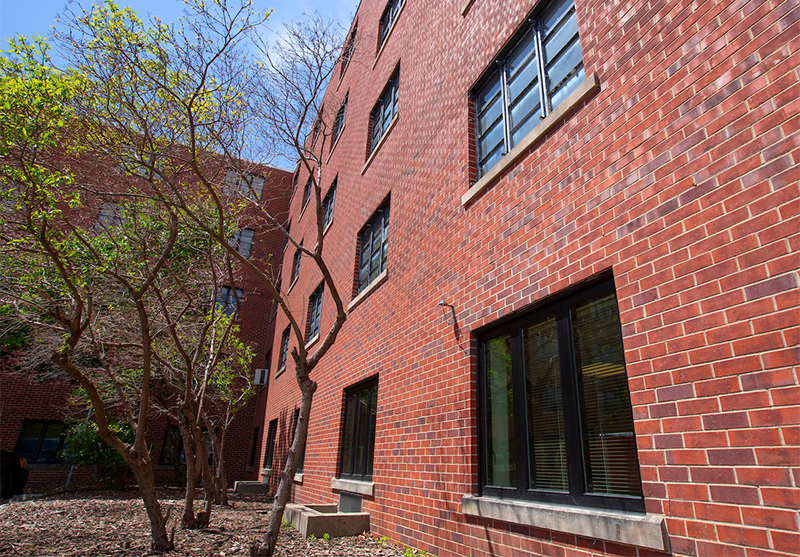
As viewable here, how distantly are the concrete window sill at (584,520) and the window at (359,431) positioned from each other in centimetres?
384

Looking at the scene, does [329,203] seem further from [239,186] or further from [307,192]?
[239,186]

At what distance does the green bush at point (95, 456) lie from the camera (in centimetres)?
→ 1605

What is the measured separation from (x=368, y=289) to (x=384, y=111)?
15.4ft

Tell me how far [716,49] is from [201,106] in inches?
268

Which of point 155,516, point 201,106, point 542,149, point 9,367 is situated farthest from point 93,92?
point 9,367

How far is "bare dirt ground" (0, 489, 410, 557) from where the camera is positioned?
19.3ft

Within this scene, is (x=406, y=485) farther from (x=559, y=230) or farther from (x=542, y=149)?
(x=542, y=149)

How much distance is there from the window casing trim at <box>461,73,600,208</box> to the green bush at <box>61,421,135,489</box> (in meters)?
15.6

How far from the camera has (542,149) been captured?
16.1ft

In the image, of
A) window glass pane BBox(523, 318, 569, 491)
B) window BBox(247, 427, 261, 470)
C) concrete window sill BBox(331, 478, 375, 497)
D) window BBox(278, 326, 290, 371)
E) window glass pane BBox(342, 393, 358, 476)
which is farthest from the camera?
window BBox(247, 427, 261, 470)

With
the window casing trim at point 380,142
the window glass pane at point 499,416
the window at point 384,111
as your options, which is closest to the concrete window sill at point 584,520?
the window glass pane at point 499,416

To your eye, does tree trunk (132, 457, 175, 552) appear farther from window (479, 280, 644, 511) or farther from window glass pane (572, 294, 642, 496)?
window glass pane (572, 294, 642, 496)

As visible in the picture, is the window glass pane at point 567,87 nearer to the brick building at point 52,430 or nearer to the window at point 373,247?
the window at point 373,247

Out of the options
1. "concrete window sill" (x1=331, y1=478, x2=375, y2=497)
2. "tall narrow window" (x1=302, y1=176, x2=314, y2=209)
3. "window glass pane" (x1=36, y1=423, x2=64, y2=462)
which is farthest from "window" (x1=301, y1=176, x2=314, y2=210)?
"window glass pane" (x1=36, y1=423, x2=64, y2=462)
